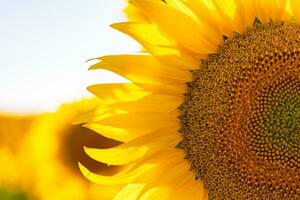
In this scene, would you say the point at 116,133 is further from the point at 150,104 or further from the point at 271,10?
the point at 271,10

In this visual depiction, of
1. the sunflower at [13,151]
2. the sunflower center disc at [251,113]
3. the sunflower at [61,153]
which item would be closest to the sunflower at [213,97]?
the sunflower center disc at [251,113]

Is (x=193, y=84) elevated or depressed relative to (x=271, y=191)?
elevated

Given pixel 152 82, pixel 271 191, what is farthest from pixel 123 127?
pixel 271 191

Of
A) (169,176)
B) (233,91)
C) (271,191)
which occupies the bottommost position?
(271,191)

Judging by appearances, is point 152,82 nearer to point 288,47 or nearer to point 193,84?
point 193,84

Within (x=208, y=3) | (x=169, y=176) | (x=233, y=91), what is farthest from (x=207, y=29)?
(x=169, y=176)

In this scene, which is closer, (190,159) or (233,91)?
(233,91)
